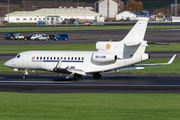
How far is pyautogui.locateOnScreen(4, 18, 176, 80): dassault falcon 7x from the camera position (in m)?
41.0

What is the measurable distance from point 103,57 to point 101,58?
284 millimetres

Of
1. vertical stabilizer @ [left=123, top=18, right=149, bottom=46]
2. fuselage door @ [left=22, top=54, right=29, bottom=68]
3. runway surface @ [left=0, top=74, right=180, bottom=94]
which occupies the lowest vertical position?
runway surface @ [left=0, top=74, right=180, bottom=94]

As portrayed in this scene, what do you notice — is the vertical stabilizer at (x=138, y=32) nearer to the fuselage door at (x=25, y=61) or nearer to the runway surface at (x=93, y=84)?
the runway surface at (x=93, y=84)

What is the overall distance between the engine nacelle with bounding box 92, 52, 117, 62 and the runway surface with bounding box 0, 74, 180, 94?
2660 millimetres

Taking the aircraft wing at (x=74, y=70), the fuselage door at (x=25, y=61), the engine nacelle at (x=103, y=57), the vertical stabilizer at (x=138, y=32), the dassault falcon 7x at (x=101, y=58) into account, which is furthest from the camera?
the fuselage door at (x=25, y=61)

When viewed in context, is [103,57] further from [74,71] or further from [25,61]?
[25,61]

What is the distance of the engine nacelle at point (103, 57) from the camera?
137 ft

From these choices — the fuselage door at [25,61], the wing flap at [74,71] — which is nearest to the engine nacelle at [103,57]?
the wing flap at [74,71]

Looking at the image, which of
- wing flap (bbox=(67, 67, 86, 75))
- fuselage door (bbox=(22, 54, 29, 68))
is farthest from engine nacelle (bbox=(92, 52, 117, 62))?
fuselage door (bbox=(22, 54, 29, 68))
